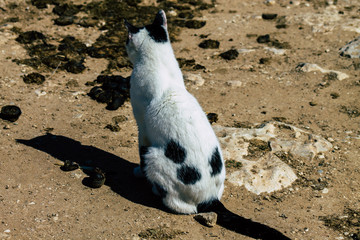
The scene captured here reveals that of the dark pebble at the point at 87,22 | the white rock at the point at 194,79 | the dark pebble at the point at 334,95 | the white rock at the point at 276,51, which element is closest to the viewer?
the dark pebble at the point at 334,95

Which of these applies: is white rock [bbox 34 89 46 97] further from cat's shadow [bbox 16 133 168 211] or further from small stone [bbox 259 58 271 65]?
small stone [bbox 259 58 271 65]

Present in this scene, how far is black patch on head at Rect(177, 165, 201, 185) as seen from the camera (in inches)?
189

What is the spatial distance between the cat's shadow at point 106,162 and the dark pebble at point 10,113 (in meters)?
0.63

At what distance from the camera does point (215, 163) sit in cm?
492

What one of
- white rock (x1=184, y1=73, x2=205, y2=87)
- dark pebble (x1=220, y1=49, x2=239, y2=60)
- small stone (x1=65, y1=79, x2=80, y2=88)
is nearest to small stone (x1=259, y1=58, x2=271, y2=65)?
dark pebble (x1=220, y1=49, x2=239, y2=60)

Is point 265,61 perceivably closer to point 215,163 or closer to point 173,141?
point 215,163

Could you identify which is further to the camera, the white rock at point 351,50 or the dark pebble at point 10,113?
the white rock at point 351,50

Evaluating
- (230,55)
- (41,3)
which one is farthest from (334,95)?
(41,3)

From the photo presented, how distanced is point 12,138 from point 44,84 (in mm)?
1888

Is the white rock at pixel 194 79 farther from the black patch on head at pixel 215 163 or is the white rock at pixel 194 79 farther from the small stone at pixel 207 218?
the small stone at pixel 207 218

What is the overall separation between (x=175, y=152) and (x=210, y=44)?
5.41 m

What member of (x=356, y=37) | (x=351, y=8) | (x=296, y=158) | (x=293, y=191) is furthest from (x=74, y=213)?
(x=351, y=8)

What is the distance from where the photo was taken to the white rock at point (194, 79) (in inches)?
331

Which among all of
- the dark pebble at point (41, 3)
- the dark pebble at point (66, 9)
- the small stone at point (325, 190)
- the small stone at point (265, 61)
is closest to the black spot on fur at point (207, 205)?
the small stone at point (325, 190)
